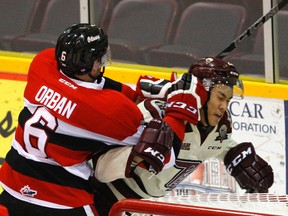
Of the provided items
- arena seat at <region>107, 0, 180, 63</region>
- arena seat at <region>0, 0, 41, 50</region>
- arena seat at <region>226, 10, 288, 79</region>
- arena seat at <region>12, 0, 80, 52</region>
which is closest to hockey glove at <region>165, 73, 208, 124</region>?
arena seat at <region>226, 10, 288, 79</region>

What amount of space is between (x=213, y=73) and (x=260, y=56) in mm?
1218

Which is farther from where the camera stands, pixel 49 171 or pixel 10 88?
pixel 10 88

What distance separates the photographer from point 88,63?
137 inches

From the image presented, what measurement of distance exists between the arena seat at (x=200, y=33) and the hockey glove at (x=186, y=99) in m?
1.33

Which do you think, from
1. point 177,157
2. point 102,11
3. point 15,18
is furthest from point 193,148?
point 15,18

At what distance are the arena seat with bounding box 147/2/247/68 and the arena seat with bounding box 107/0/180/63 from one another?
5 cm

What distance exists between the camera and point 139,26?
5082mm

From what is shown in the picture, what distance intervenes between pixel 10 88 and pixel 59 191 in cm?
183

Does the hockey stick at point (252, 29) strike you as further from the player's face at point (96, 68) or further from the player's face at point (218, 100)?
the player's face at point (96, 68)

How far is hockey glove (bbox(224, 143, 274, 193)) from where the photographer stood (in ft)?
12.7

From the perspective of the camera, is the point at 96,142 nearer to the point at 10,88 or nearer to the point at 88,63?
the point at 88,63

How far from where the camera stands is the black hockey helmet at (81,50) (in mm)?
3463

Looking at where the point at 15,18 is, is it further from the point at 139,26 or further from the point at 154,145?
the point at 154,145

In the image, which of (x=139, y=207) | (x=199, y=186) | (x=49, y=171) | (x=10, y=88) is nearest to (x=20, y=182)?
(x=49, y=171)
